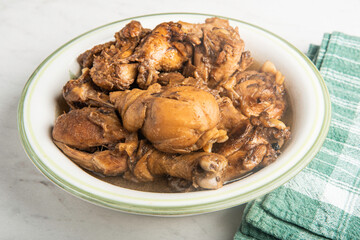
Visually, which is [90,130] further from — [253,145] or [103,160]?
[253,145]

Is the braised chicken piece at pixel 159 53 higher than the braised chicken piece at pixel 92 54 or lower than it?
higher

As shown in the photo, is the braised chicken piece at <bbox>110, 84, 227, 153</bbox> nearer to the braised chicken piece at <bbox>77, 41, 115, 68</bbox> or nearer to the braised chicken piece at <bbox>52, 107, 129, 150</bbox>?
the braised chicken piece at <bbox>52, 107, 129, 150</bbox>

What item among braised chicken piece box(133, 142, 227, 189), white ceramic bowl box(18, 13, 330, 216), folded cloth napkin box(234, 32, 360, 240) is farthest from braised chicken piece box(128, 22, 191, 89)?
folded cloth napkin box(234, 32, 360, 240)

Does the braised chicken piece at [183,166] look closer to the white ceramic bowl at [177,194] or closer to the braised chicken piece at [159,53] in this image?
the white ceramic bowl at [177,194]

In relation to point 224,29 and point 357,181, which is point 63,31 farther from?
point 357,181

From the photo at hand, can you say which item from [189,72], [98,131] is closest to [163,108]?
[98,131]

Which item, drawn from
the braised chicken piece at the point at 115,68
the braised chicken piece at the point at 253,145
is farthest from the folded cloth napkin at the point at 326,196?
the braised chicken piece at the point at 115,68
